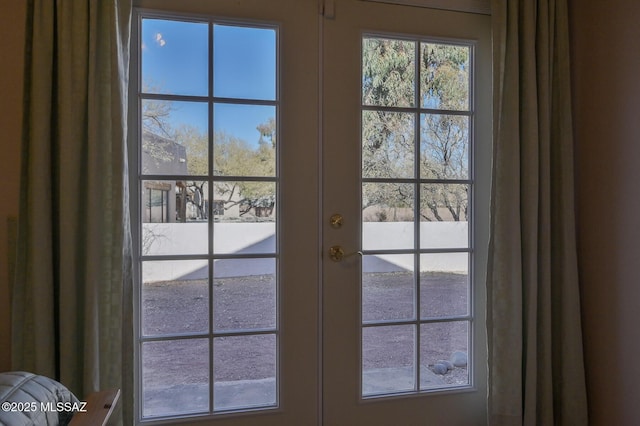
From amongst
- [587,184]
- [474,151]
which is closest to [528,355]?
[587,184]

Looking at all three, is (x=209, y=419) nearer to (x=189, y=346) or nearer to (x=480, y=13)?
(x=189, y=346)

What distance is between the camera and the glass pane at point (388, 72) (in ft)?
5.52

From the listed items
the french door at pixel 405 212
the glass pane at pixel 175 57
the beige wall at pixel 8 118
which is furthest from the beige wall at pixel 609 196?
the beige wall at pixel 8 118

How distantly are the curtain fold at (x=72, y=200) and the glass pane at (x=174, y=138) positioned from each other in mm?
134

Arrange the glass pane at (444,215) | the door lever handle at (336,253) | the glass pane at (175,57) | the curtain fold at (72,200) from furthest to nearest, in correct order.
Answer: the glass pane at (444,215) < the door lever handle at (336,253) < the glass pane at (175,57) < the curtain fold at (72,200)

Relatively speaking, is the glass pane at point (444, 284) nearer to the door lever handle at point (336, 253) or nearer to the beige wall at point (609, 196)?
the door lever handle at point (336, 253)

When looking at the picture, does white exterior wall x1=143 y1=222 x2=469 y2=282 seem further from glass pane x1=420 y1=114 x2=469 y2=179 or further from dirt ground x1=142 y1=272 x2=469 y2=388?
glass pane x1=420 y1=114 x2=469 y2=179

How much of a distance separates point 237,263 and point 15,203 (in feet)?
2.62

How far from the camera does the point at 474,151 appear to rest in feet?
5.75

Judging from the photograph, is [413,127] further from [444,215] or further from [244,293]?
[244,293]

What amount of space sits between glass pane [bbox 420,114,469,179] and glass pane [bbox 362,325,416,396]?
0.69 meters

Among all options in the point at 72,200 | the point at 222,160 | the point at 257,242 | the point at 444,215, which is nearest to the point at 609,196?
the point at 444,215

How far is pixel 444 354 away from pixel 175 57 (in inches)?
65.2

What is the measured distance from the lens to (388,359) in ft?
5.62
